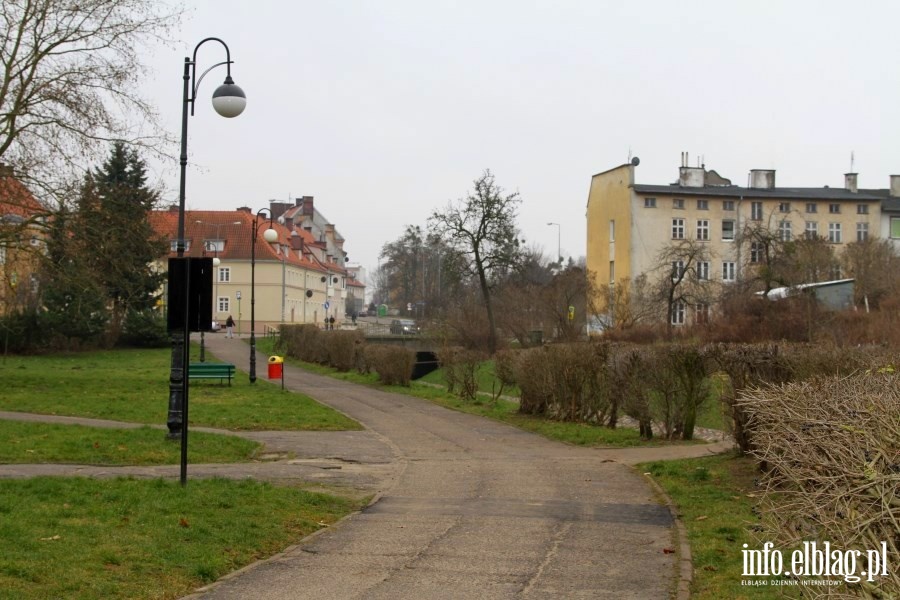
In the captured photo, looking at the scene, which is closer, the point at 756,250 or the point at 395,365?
the point at 395,365

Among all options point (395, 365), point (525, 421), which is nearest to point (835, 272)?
point (395, 365)

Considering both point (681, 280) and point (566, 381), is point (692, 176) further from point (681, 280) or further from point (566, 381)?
point (566, 381)

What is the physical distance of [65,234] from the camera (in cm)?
2716

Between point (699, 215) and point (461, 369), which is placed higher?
point (699, 215)

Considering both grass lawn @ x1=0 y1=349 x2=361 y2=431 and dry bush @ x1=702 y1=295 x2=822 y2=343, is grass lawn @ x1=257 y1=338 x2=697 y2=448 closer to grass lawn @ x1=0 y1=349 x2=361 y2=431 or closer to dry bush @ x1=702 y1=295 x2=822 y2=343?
grass lawn @ x1=0 y1=349 x2=361 y2=431

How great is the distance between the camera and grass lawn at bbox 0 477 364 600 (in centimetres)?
710

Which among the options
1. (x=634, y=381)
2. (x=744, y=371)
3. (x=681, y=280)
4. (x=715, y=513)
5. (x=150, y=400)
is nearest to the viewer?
(x=715, y=513)

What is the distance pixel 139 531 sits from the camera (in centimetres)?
881

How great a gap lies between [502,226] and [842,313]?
69.1 ft

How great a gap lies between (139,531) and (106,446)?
6770 millimetres

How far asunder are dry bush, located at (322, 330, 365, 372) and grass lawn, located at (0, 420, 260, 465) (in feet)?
76.6

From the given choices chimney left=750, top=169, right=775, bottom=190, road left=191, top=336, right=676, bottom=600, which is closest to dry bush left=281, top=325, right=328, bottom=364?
road left=191, top=336, right=676, bottom=600

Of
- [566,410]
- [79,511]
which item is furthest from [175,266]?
[566,410]

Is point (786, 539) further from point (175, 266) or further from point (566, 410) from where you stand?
point (566, 410)
